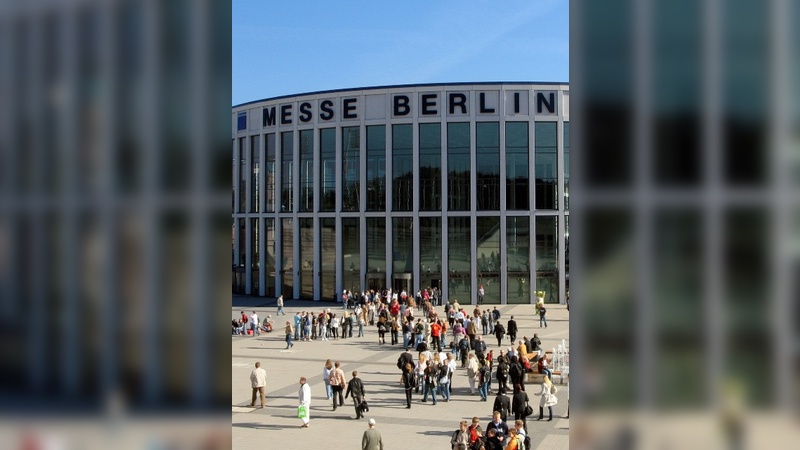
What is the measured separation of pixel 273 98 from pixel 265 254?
458 inches

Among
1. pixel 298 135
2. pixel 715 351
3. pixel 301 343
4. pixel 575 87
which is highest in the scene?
pixel 298 135

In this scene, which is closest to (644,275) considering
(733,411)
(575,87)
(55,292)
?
(733,411)

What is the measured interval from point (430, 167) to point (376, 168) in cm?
376

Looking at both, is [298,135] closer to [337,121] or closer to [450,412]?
[337,121]

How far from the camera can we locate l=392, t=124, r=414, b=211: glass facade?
51.5 meters

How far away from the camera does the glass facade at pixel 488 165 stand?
50688mm

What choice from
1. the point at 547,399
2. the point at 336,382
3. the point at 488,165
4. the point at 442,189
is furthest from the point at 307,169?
the point at 547,399

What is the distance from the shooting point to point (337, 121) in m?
52.7

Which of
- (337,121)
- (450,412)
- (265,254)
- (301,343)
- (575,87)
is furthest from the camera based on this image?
(265,254)

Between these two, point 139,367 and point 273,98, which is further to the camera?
point 273,98

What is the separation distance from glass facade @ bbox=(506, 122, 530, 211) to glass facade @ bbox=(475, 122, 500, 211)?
2.41ft

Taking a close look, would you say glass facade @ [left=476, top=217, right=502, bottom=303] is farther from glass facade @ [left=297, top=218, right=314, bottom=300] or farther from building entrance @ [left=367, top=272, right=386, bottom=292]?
glass facade @ [left=297, top=218, right=314, bottom=300]

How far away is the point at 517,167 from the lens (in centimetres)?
5094

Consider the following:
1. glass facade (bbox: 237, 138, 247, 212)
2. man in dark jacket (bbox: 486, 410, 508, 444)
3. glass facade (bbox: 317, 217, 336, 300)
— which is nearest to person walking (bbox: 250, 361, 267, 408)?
man in dark jacket (bbox: 486, 410, 508, 444)
